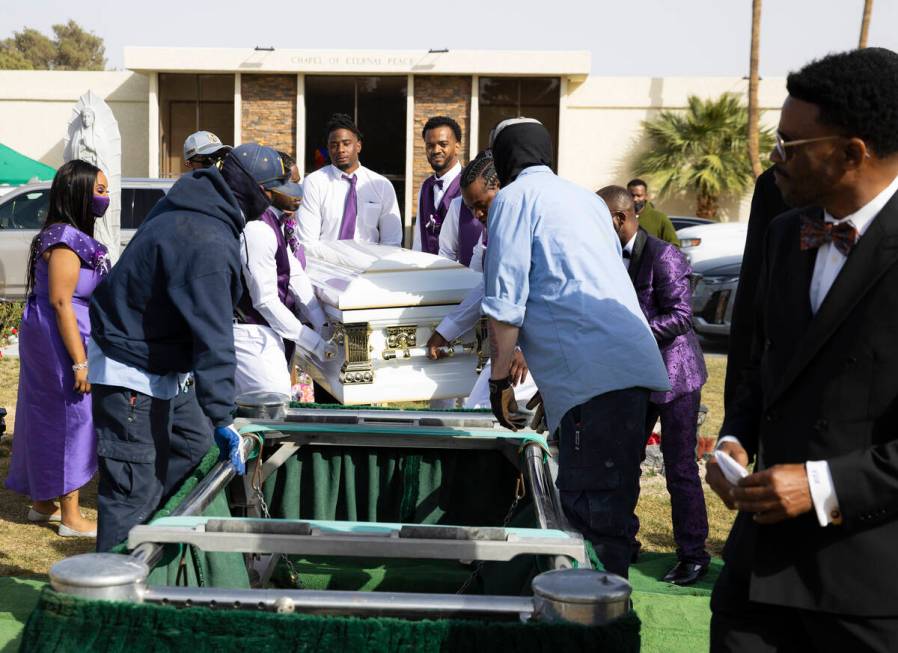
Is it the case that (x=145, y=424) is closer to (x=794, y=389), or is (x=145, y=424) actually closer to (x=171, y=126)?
(x=794, y=389)

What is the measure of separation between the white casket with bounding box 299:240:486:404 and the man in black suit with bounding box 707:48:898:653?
293 cm

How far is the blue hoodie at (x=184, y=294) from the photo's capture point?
339 centimetres

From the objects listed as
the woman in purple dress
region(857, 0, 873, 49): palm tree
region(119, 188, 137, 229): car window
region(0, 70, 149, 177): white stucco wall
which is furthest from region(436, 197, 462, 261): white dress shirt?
region(857, 0, 873, 49): palm tree

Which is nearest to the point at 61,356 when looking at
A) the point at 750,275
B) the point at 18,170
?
the point at 750,275

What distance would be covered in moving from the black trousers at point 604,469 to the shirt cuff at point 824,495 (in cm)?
134

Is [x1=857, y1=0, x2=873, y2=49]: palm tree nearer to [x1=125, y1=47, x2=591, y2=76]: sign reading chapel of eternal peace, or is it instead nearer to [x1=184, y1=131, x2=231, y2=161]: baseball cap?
[x1=125, y1=47, x2=591, y2=76]: sign reading chapel of eternal peace

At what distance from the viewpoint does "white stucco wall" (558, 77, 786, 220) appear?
979 inches

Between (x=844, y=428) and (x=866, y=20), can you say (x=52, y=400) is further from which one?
(x=866, y=20)

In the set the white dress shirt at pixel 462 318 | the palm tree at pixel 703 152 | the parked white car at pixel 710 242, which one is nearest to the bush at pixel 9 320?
the white dress shirt at pixel 462 318

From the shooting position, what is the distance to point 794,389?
192 cm

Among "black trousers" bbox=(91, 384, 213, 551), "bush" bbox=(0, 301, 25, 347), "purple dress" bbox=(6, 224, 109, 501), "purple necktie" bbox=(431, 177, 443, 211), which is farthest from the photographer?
"bush" bbox=(0, 301, 25, 347)

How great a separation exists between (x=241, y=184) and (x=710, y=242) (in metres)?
12.1

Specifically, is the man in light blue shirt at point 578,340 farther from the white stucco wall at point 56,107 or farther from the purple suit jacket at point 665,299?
the white stucco wall at point 56,107

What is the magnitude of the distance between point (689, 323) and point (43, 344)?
10.4 feet
